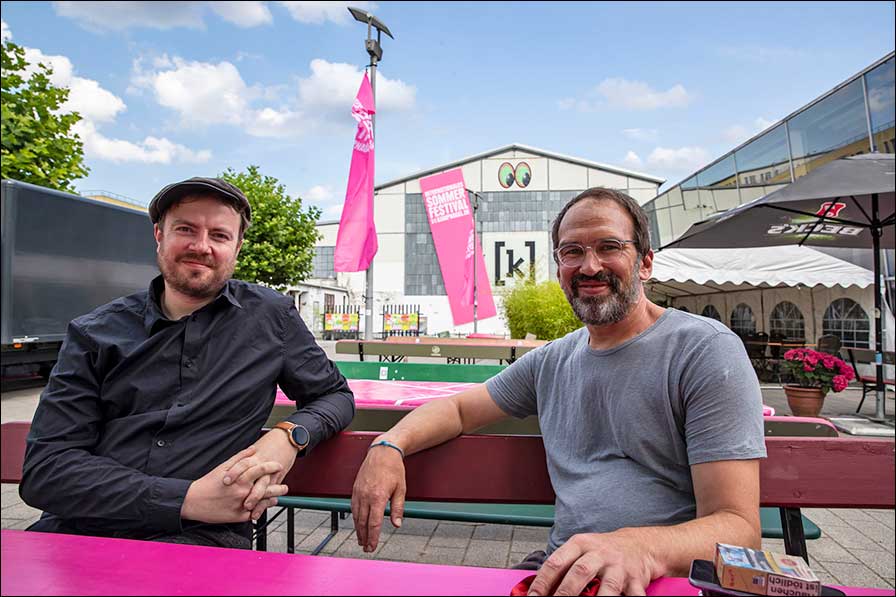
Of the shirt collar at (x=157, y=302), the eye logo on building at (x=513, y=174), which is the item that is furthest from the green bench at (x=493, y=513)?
the eye logo on building at (x=513, y=174)

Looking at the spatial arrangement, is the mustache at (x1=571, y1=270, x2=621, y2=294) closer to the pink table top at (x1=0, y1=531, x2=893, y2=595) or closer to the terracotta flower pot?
the pink table top at (x1=0, y1=531, x2=893, y2=595)

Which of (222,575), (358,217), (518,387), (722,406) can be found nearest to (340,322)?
(358,217)

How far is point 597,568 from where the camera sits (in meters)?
0.98

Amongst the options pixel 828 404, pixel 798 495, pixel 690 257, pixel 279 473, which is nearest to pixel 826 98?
pixel 690 257

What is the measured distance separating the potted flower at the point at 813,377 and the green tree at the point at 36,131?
6.58 metres

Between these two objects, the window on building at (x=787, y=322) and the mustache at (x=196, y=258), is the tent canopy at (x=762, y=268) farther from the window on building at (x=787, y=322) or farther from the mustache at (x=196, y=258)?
the mustache at (x=196, y=258)

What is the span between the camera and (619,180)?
39.9m

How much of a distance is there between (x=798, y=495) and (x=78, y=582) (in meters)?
1.61

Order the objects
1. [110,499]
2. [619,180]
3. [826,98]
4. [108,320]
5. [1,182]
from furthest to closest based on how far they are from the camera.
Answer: [619,180] < [826,98] < [108,320] < [110,499] < [1,182]

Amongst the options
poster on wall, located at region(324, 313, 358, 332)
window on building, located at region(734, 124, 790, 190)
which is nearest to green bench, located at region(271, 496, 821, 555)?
window on building, located at region(734, 124, 790, 190)

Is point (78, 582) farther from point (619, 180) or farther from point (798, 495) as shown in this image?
point (619, 180)

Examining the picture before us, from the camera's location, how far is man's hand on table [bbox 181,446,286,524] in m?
1.38

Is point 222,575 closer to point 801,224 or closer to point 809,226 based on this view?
point 801,224

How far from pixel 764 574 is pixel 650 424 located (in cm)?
53
